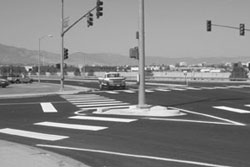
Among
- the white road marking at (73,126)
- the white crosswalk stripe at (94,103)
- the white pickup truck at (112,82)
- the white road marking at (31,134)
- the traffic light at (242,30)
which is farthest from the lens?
the traffic light at (242,30)

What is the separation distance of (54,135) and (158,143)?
345cm

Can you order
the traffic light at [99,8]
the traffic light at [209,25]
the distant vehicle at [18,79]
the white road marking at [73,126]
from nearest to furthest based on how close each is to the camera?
the white road marking at [73,126], the traffic light at [99,8], the traffic light at [209,25], the distant vehicle at [18,79]

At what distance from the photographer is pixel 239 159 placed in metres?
9.05

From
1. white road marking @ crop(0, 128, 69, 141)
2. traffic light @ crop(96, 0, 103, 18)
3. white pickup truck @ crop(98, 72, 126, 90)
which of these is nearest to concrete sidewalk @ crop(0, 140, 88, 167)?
white road marking @ crop(0, 128, 69, 141)

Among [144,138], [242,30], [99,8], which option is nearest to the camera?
[144,138]

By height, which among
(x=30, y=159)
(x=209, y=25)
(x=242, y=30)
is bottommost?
(x=30, y=159)

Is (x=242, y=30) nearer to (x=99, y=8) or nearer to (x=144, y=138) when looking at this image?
(x=99, y=8)

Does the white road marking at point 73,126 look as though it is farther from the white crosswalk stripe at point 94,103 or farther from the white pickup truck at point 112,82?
the white pickup truck at point 112,82

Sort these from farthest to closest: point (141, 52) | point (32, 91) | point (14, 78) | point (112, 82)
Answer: point (14, 78) → point (112, 82) → point (32, 91) → point (141, 52)

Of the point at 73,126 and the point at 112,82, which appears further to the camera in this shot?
the point at 112,82

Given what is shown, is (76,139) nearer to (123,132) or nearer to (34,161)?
(123,132)

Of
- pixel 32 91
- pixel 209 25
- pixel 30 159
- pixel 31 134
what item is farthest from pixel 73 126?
pixel 209 25

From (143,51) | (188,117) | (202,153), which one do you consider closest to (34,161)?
(202,153)

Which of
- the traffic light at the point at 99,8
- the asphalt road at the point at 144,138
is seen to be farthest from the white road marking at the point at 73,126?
the traffic light at the point at 99,8
